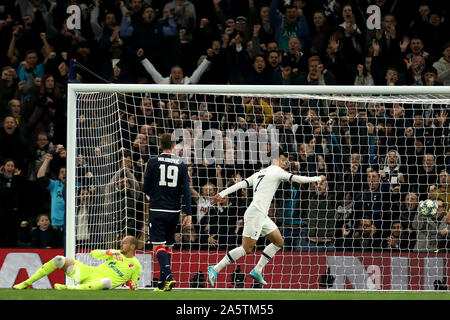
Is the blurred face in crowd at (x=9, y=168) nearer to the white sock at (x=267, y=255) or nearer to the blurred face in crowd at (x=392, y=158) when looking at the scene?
the white sock at (x=267, y=255)

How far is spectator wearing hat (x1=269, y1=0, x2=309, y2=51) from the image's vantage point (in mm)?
17719

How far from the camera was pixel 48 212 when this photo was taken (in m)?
15.0

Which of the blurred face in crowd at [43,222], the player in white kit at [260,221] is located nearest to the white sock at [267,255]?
the player in white kit at [260,221]

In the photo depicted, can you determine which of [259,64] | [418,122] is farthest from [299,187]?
[259,64]

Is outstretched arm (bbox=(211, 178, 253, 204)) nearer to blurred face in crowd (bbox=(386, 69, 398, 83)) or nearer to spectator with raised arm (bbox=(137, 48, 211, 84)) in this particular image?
spectator with raised arm (bbox=(137, 48, 211, 84))

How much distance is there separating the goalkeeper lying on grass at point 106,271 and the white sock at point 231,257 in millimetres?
1454

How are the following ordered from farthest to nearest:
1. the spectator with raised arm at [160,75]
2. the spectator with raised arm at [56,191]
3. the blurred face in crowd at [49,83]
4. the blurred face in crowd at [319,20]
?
the blurred face in crowd at [319,20], the spectator with raised arm at [160,75], the blurred face in crowd at [49,83], the spectator with raised arm at [56,191]

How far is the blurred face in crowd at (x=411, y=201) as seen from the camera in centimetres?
1428

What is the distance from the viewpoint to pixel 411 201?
14.3 m

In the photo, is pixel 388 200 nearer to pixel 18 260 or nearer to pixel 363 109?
pixel 363 109

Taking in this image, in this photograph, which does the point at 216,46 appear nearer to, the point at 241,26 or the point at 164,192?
the point at 241,26

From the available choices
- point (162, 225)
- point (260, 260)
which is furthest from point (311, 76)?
point (162, 225)

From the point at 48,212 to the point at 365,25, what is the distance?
7113 mm

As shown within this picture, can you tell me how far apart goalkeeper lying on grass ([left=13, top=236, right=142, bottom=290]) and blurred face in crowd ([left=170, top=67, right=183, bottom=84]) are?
4.54 meters
